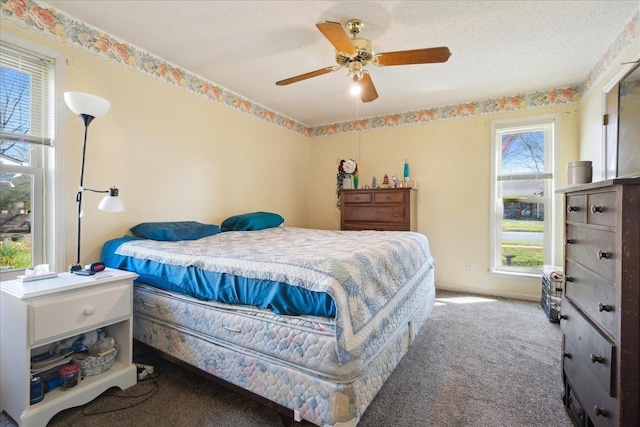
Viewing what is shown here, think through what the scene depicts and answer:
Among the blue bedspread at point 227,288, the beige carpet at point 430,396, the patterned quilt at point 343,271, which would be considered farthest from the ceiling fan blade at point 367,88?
the beige carpet at point 430,396

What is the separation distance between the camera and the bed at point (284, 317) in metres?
1.24

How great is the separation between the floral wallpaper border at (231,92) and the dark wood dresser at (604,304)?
1759 millimetres

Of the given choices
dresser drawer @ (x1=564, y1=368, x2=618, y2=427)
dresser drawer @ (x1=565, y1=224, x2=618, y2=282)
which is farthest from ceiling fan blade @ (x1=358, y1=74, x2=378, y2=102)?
dresser drawer @ (x1=564, y1=368, x2=618, y2=427)

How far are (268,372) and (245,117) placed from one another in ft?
9.78

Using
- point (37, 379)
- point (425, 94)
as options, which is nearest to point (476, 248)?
point (425, 94)

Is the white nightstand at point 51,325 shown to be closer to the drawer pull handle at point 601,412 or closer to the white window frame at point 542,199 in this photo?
the drawer pull handle at point 601,412

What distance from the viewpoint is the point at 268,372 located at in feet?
4.53

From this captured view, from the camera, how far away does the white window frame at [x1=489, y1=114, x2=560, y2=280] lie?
3273 mm

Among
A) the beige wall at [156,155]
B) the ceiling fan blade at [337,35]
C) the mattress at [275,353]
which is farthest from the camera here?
the beige wall at [156,155]

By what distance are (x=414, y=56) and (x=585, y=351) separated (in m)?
1.86

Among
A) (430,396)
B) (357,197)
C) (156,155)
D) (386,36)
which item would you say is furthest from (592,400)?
(156,155)

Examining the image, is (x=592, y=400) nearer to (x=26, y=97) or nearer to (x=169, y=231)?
(x=169, y=231)

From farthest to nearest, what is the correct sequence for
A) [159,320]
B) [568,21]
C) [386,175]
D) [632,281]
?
[386,175] < [568,21] < [159,320] < [632,281]

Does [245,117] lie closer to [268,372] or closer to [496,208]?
[268,372]
